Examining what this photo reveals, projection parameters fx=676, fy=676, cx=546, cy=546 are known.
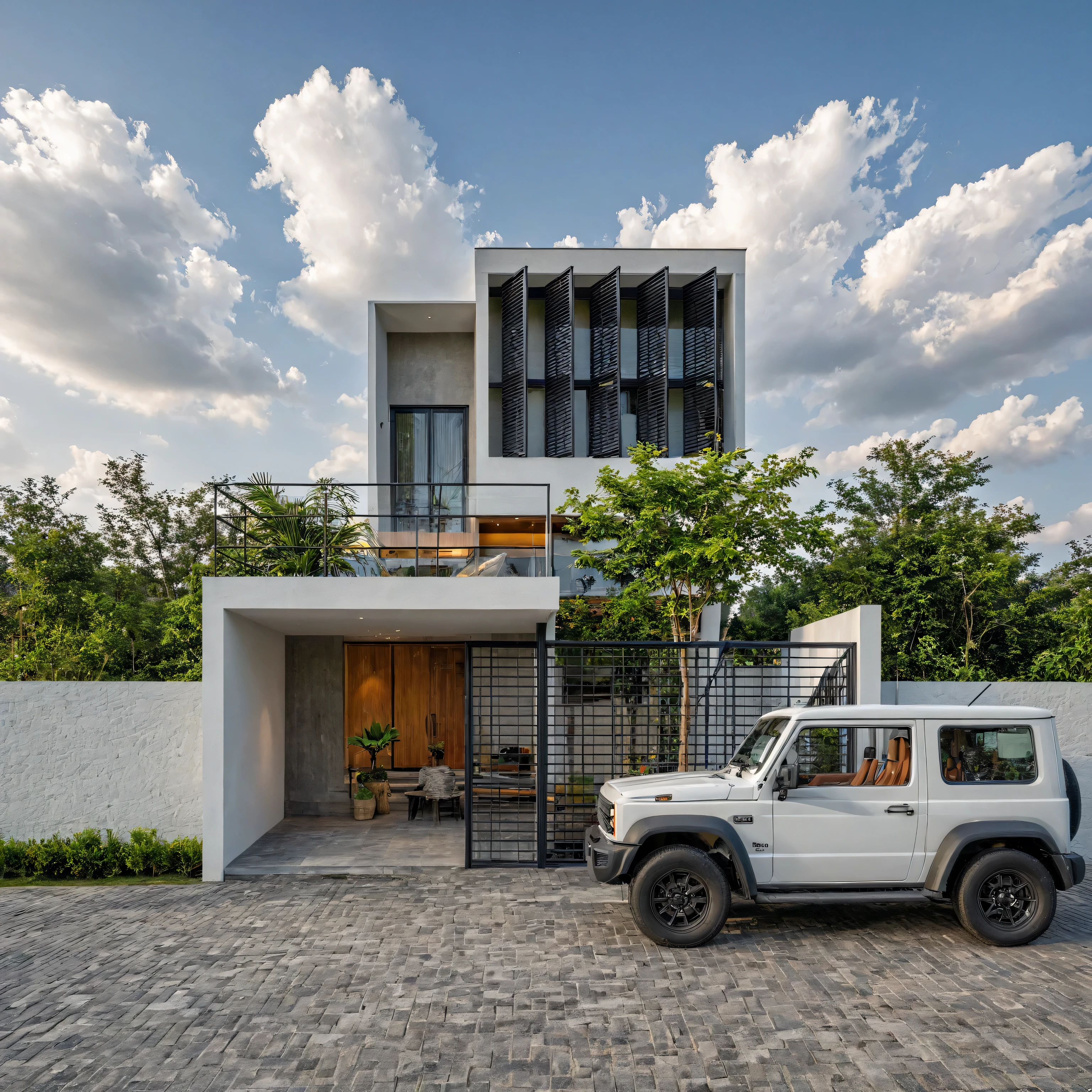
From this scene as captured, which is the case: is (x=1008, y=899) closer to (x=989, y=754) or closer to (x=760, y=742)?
(x=989, y=754)

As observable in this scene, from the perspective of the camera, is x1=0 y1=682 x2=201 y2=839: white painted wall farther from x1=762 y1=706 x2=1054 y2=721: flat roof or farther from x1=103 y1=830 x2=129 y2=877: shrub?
x1=762 y1=706 x2=1054 y2=721: flat roof

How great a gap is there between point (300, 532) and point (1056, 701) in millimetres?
10089

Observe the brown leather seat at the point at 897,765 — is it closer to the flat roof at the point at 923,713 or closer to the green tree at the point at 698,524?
the flat roof at the point at 923,713

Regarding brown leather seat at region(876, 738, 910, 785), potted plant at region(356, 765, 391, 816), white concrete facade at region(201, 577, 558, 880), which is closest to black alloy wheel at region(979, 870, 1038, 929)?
brown leather seat at region(876, 738, 910, 785)

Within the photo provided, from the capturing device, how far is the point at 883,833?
5711 mm

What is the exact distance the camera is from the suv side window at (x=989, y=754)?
579 cm

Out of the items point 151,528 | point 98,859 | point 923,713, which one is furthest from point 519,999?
point 151,528

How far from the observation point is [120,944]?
5863 mm

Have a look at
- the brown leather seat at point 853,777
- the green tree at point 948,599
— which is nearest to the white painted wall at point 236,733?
the brown leather seat at point 853,777

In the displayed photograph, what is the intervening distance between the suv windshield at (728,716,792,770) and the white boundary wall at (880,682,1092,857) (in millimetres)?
3210

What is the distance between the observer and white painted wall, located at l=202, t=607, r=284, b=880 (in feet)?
25.8

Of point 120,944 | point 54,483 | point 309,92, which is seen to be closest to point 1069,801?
point 120,944

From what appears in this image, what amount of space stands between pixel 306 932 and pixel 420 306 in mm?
13408

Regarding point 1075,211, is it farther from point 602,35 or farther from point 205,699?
point 205,699
